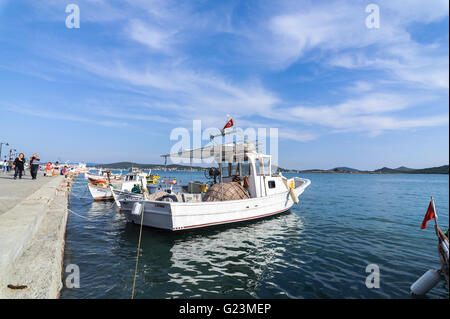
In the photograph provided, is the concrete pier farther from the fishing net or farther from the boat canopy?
the boat canopy

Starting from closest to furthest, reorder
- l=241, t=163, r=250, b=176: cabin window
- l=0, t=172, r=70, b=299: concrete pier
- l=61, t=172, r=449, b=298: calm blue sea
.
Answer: l=0, t=172, r=70, b=299: concrete pier, l=61, t=172, r=449, b=298: calm blue sea, l=241, t=163, r=250, b=176: cabin window

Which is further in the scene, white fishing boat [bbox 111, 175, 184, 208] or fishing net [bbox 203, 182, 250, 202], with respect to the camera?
white fishing boat [bbox 111, 175, 184, 208]

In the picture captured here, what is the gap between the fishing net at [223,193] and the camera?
37.3 ft

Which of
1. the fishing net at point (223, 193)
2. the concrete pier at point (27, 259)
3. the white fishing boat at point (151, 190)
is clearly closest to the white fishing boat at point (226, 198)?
the fishing net at point (223, 193)

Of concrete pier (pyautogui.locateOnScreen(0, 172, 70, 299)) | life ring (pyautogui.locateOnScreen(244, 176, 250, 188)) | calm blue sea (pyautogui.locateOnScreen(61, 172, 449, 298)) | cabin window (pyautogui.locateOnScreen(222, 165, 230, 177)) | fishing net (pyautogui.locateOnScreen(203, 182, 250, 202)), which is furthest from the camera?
cabin window (pyautogui.locateOnScreen(222, 165, 230, 177))

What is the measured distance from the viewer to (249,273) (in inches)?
253

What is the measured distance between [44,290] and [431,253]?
463 inches

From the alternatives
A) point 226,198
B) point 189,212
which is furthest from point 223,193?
point 189,212

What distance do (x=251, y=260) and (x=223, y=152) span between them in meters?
6.87

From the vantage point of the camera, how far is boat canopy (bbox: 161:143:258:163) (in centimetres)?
1205

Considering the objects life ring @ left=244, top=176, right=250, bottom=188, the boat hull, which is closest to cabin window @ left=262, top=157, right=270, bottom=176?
life ring @ left=244, top=176, right=250, bottom=188

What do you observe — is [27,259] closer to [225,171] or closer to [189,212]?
[189,212]

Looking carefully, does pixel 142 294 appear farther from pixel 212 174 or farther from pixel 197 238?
pixel 212 174
